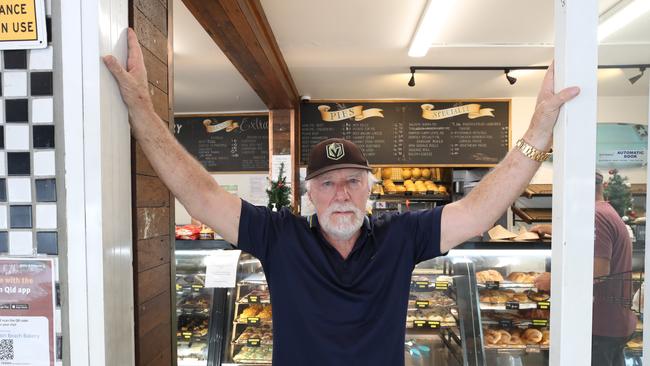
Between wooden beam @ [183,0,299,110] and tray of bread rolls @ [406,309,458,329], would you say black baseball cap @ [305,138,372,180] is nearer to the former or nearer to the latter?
wooden beam @ [183,0,299,110]

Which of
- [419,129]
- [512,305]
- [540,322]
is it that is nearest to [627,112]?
[512,305]

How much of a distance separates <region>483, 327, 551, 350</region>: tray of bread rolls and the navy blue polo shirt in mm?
2106

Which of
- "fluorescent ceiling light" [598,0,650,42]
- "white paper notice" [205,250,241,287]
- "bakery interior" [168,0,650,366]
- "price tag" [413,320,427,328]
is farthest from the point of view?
"price tag" [413,320,427,328]

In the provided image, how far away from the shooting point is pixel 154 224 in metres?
1.44

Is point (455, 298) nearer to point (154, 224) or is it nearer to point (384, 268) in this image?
point (384, 268)

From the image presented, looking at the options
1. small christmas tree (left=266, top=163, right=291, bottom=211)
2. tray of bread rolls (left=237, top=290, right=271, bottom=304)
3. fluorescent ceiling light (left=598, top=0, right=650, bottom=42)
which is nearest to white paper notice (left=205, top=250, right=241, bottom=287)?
tray of bread rolls (left=237, top=290, right=271, bottom=304)

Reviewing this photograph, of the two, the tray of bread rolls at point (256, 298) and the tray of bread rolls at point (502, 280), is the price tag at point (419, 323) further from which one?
the tray of bread rolls at point (256, 298)

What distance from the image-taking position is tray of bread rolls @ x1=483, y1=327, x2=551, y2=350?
3.17 m

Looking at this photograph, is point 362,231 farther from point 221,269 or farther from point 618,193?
point 221,269

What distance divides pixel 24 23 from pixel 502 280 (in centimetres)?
343

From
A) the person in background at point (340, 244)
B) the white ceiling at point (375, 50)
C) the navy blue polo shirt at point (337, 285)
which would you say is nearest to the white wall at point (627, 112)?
the person in background at point (340, 244)

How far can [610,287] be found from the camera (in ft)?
3.07

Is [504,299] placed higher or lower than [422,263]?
lower

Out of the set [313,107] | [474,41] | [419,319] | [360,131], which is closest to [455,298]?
[419,319]
